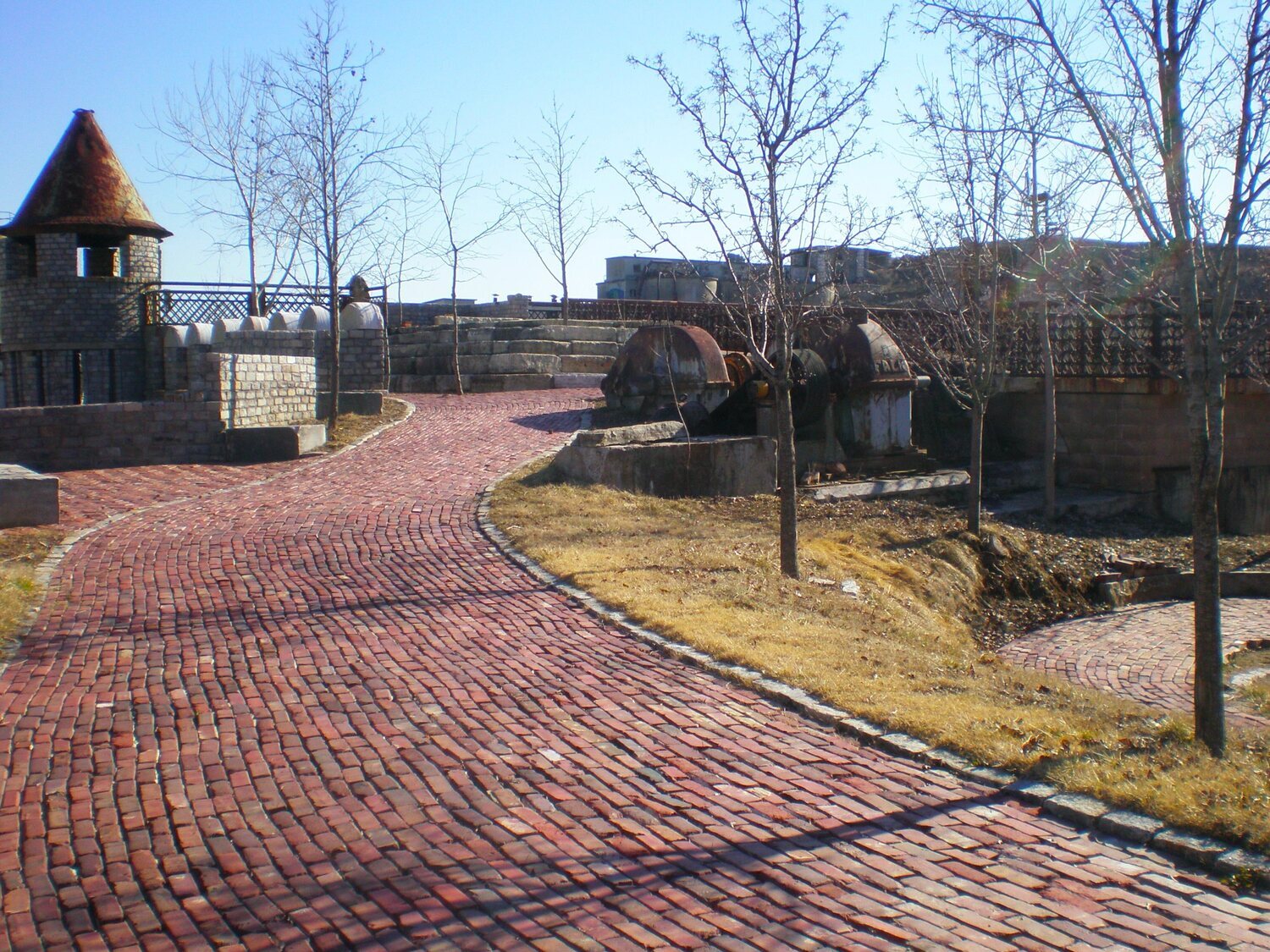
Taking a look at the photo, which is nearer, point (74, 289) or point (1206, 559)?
point (1206, 559)

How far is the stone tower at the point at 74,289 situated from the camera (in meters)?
27.3

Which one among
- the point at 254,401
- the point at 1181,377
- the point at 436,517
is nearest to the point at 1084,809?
the point at 1181,377

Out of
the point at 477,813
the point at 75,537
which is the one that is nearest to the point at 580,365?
the point at 75,537

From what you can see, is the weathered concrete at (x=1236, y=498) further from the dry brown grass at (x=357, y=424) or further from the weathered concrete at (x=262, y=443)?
the weathered concrete at (x=262, y=443)

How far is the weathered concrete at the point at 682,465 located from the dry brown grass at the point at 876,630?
35cm

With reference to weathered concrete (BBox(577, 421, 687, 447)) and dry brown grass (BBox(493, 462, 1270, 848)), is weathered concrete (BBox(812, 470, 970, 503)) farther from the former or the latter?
weathered concrete (BBox(577, 421, 687, 447))

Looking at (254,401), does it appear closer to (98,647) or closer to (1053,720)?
(98,647)

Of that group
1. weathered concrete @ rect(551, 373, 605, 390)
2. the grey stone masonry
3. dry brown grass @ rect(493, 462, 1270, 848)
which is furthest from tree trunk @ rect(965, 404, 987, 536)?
the grey stone masonry

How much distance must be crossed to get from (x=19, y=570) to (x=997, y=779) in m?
7.83

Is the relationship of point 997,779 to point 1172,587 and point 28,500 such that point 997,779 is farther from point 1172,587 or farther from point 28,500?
point 1172,587

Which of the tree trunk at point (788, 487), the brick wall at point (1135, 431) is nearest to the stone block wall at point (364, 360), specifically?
the brick wall at point (1135, 431)

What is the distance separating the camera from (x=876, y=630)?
26.8 ft

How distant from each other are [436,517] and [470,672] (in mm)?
Answer: 4943

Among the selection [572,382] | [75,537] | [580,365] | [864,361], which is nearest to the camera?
[75,537]
